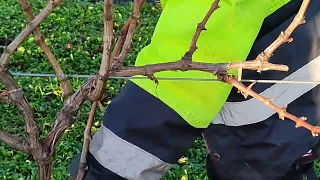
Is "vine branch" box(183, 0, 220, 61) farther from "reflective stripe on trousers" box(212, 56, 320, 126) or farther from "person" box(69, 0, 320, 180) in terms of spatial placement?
"reflective stripe on trousers" box(212, 56, 320, 126)

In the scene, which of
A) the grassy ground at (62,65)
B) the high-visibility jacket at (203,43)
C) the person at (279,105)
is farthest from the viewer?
the grassy ground at (62,65)

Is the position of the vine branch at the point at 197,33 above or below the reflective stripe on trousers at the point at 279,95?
above

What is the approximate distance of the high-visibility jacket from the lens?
143 centimetres

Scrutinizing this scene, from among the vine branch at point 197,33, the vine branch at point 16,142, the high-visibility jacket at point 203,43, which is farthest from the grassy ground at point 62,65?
the vine branch at point 197,33

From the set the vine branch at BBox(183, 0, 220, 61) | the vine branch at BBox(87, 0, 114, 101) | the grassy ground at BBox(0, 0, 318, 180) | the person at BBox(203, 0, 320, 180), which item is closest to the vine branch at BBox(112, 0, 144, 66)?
the vine branch at BBox(87, 0, 114, 101)

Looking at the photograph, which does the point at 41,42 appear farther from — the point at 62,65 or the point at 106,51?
the point at 62,65

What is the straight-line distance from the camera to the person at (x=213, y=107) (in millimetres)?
1450

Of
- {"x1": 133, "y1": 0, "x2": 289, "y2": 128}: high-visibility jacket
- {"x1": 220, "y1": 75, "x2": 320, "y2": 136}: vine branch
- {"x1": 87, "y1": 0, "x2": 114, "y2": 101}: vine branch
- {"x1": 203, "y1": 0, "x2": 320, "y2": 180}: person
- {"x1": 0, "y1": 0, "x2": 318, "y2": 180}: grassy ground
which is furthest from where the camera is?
{"x1": 0, "y1": 0, "x2": 318, "y2": 180}: grassy ground

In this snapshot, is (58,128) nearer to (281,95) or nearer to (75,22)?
(281,95)

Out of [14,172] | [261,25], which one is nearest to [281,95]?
[261,25]

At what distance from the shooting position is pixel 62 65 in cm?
354

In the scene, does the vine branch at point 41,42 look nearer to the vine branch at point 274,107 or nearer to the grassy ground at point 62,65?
the vine branch at point 274,107

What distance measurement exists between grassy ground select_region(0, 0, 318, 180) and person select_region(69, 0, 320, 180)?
1.06m

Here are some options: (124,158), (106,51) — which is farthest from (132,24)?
(124,158)
